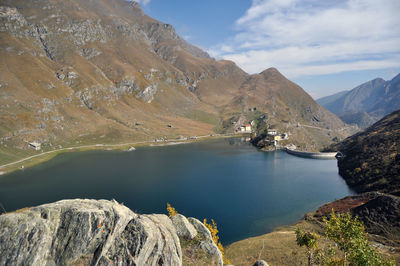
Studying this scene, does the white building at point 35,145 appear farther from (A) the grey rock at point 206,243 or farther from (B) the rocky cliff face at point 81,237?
(A) the grey rock at point 206,243

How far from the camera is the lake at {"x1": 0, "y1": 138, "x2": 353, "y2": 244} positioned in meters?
80.9

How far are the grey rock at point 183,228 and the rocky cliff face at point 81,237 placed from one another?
6.03 m

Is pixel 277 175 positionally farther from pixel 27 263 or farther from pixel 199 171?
pixel 27 263

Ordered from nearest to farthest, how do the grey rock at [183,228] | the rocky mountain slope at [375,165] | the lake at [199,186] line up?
the grey rock at [183,228]
the lake at [199,186]
the rocky mountain slope at [375,165]

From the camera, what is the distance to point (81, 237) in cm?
2180

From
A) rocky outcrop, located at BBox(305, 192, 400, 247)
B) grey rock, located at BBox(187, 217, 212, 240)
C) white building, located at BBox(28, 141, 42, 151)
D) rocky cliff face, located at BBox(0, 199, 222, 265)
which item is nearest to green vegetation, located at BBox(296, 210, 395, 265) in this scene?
grey rock, located at BBox(187, 217, 212, 240)

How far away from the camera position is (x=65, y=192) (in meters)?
97.9

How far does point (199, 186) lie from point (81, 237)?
9075 centimetres

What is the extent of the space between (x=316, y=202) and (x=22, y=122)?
225878mm

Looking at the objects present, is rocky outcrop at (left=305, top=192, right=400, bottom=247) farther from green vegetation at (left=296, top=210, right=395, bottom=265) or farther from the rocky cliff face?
the rocky cliff face

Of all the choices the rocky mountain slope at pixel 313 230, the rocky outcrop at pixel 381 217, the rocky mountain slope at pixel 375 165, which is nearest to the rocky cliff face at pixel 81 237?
the rocky mountain slope at pixel 313 230

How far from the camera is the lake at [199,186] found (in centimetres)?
8094

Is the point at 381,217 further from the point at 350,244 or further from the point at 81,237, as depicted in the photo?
the point at 81,237

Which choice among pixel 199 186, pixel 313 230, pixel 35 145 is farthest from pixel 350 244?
pixel 35 145
